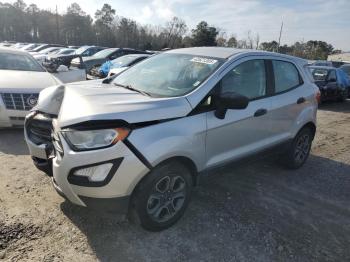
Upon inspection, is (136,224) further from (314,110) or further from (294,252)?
(314,110)

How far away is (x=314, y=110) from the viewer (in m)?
5.54

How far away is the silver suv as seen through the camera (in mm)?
2959

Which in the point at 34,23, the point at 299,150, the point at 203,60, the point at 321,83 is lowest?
the point at 299,150

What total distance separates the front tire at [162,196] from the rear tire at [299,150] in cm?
235

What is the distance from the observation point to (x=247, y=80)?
4215 mm

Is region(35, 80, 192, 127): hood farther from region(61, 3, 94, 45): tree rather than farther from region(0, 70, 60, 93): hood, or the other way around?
region(61, 3, 94, 45): tree

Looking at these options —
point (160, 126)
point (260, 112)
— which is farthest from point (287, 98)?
point (160, 126)

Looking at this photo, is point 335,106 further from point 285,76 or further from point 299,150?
point 285,76

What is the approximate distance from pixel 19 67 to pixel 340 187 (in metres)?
6.84

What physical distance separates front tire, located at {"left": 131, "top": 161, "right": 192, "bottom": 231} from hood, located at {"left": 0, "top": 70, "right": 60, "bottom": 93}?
3.98 meters

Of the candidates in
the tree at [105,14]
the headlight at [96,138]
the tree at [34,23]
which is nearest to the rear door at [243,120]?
the headlight at [96,138]

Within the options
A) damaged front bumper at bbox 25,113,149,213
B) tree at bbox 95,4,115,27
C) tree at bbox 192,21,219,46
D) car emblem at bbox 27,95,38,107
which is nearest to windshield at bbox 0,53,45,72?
car emblem at bbox 27,95,38,107

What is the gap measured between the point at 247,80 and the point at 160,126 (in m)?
1.56

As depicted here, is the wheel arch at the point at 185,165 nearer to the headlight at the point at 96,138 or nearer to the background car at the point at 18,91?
the headlight at the point at 96,138
